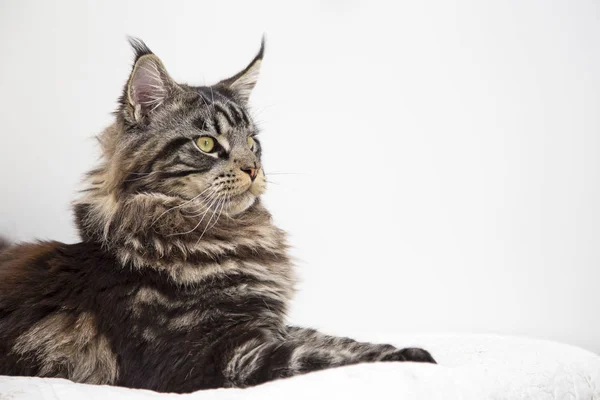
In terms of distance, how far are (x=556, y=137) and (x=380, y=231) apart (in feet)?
2.24

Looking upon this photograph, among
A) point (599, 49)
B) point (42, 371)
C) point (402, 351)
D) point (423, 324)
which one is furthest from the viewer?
point (423, 324)

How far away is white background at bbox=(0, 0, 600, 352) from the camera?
191cm

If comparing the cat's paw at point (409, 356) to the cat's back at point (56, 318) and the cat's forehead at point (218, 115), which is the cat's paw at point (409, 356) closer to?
the cat's back at point (56, 318)

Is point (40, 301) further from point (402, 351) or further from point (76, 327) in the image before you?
point (402, 351)

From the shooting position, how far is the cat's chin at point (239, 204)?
1608 millimetres

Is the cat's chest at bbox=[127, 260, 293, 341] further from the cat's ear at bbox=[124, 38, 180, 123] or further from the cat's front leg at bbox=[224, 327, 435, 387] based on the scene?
the cat's ear at bbox=[124, 38, 180, 123]

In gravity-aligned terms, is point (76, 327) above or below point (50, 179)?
below

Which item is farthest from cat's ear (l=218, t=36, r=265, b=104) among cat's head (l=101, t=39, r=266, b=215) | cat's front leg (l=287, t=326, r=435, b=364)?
cat's front leg (l=287, t=326, r=435, b=364)

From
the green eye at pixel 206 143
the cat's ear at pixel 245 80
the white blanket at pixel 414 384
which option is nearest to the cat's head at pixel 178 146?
the green eye at pixel 206 143

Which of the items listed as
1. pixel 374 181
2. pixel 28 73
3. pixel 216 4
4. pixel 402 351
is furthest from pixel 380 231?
pixel 28 73

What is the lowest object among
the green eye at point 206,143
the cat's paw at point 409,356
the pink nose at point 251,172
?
the cat's paw at point 409,356

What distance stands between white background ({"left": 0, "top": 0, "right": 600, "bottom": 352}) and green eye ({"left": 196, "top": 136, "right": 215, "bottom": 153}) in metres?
0.58

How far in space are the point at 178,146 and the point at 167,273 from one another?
35cm

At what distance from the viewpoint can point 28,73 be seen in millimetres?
2229
